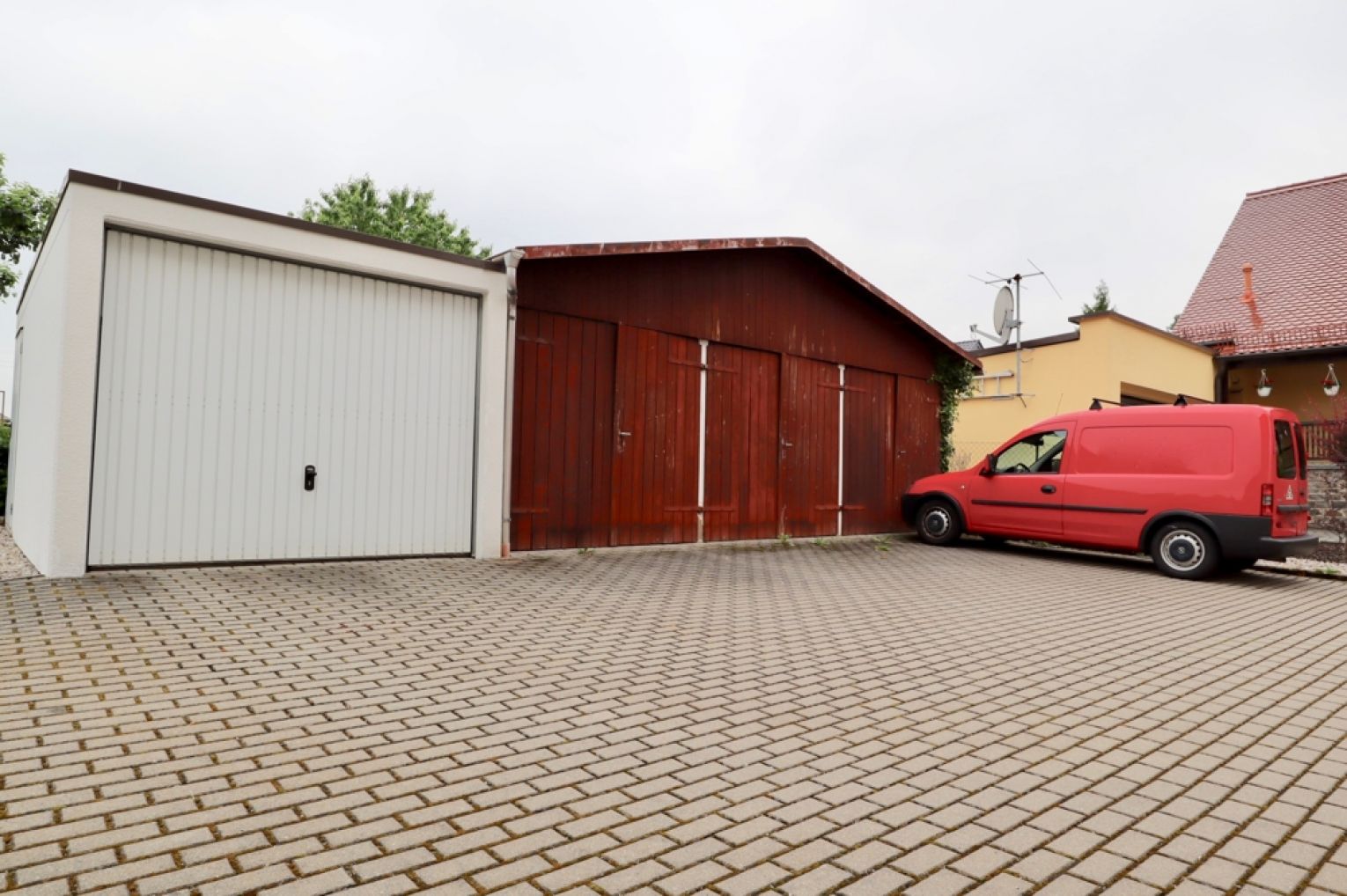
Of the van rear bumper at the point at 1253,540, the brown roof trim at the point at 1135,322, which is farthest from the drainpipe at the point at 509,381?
the brown roof trim at the point at 1135,322

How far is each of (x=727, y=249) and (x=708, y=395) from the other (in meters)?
1.97

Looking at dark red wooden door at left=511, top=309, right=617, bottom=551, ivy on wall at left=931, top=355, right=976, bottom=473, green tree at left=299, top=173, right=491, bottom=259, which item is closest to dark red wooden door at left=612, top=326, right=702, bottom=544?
dark red wooden door at left=511, top=309, right=617, bottom=551

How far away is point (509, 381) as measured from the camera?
8328 mm

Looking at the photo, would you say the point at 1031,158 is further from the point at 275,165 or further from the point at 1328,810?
the point at 275,165

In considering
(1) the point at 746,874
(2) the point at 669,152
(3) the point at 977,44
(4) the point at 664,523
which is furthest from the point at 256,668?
(2) the point at 669,152

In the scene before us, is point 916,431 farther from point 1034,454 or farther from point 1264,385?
point 1264,385

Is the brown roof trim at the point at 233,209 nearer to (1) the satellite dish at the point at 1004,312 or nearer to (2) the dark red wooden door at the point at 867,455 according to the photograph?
(2) the dark red wooden door at the point at 867,455

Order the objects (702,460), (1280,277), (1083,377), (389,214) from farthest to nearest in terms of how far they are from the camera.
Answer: (389,214), (1280,277), (1083,377), (702,460)

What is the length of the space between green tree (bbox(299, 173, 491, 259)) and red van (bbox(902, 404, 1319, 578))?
33484 mm

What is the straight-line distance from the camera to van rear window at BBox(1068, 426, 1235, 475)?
888 centimetres

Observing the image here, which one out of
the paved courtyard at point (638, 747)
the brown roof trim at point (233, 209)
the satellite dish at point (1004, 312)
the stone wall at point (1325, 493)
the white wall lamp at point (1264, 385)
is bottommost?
the paved courtyard at point (638, 747)

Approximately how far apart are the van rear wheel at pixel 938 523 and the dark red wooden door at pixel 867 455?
786 millimetres

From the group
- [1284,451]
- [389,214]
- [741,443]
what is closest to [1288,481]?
[1284,451]

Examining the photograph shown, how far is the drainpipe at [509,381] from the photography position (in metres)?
8.26
